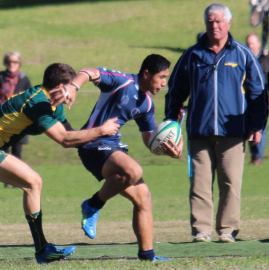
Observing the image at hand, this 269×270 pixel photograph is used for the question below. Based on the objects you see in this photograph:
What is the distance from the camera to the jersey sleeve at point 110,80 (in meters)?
5.88

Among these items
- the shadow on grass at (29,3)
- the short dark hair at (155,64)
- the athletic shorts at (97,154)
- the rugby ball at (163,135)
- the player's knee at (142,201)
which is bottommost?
the player's knee at (142,201)

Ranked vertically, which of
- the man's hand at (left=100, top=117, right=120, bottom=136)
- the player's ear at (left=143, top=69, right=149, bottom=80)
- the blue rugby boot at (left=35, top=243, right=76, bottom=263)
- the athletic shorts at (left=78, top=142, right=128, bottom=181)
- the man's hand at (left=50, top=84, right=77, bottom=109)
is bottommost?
the blue rugby boot at (left=35, top=243, right=76, bottom=263)

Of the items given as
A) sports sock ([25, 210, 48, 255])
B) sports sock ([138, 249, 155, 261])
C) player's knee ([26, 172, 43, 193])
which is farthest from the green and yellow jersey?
sports sock ([138, 249, 155, 261])

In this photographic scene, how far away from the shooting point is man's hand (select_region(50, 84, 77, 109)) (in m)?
5.23

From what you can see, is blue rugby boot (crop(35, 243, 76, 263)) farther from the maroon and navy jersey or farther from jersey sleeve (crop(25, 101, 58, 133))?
the maroon and navy jersey

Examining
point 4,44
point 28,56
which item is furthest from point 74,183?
point 4,44

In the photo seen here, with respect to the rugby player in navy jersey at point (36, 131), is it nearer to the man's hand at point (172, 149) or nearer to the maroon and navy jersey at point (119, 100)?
the maroon and navy jersey at point (119, 100)

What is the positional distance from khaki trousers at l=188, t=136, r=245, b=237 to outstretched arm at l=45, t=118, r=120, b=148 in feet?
4.85

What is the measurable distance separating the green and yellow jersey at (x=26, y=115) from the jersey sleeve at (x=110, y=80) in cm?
57

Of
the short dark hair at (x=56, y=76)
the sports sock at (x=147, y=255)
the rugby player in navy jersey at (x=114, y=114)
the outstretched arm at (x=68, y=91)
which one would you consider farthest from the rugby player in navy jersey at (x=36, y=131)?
the sports sock at (x=147, y=255)

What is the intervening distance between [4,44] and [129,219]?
80.8 ft

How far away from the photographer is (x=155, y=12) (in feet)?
131

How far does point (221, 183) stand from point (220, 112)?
2.67ft

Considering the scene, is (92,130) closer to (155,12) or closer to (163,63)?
(163,63)
